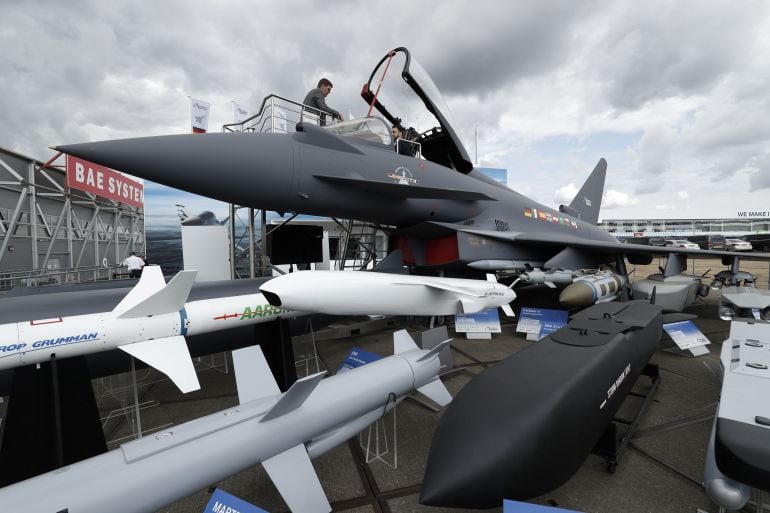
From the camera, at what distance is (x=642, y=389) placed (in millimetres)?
4172

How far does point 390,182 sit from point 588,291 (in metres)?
4.13

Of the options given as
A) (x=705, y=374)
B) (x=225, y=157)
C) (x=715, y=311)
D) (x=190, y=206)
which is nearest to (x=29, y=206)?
(x=190, y=206)

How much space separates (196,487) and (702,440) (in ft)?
13.5

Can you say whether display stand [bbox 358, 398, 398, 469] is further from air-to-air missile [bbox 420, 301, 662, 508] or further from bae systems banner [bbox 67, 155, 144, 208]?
bae systems banner [bbox 67, 155, 144, 208]

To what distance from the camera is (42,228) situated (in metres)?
14.3

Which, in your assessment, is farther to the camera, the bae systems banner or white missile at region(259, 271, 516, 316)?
the bae systems banner

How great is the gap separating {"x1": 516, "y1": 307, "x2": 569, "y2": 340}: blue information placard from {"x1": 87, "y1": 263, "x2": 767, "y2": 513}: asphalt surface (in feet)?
4.51

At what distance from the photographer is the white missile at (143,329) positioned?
8.59 ft

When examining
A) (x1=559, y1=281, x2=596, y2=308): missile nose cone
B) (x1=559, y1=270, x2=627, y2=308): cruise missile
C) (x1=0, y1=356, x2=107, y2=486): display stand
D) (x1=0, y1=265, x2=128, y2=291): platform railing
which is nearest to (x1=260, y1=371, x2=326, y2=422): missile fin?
(x1=0, y1=356, x2=107, y2=486): display stand

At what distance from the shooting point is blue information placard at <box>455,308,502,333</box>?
6.43m

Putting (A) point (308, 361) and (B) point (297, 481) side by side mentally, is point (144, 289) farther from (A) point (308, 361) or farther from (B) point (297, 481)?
(A) point (308, 361)

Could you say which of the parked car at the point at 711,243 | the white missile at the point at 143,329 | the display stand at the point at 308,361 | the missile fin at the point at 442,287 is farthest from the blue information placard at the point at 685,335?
the parked car at the point at 711,243

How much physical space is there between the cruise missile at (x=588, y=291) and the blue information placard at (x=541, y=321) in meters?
0.28

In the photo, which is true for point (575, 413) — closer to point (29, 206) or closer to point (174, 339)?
point (174, 339)
